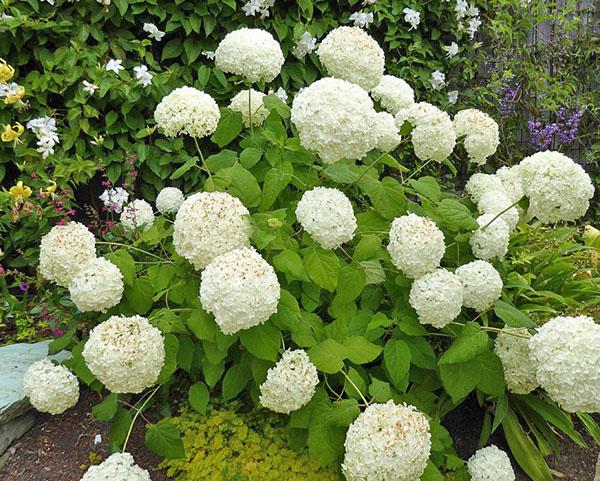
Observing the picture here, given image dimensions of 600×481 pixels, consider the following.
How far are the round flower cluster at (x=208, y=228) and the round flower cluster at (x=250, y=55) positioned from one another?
74 centimetres

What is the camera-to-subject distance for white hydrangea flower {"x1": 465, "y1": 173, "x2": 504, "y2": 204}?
262 cm

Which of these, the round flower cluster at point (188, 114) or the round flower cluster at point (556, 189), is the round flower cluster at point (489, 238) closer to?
the round flower cluster at point (556, 189)

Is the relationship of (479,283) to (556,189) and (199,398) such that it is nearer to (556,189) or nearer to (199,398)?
(556,189)

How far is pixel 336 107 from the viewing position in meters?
1.87

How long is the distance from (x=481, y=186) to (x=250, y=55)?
3.98 ft

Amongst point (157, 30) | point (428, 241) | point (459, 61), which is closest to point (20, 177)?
point (157, 30)

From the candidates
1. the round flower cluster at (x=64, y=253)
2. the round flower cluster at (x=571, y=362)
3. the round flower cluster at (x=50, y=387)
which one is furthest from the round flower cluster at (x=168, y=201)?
the round flower cluster at (x=571, y=362)

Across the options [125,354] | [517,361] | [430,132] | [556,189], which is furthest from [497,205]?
[125,354]

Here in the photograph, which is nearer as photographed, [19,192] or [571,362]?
[571,362]

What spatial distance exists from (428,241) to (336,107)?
22.6 inches

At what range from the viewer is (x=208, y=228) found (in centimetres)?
183

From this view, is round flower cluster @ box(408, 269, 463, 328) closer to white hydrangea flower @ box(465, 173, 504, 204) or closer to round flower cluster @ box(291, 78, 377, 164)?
round flower cluster @ box(291, 78, 377, 164)

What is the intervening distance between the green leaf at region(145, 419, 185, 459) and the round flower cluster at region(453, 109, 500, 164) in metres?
1.78

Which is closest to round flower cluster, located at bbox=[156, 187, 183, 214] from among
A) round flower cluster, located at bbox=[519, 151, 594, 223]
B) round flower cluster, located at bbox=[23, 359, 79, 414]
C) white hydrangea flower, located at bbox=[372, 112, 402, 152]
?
round flower cluster, located at bbox=[23, 359, 79, 414]
